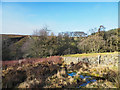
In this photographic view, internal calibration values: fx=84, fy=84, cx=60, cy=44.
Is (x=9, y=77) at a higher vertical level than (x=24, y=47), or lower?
lower

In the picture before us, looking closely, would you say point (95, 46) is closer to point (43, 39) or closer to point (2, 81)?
point (43, 39)

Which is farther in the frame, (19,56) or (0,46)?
(19,56)

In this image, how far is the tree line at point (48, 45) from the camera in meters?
7.44

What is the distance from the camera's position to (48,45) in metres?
9.34

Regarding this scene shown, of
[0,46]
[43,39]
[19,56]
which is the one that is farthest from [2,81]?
[43,39]

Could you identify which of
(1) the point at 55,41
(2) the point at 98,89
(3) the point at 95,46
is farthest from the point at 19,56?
(3) the point at 95,46

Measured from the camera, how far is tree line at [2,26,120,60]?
24.4 feet

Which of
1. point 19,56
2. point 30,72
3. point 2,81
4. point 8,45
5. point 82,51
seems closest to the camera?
point 2,81

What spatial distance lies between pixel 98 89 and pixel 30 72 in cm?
268

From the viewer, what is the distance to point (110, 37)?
37.9ft

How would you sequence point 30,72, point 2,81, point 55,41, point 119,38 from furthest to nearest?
point 119,38 → point 55,41 → point 30,72 → point 2,81

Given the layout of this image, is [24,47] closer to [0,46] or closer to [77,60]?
[0,46]

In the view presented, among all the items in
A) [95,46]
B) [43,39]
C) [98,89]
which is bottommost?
[98,89]

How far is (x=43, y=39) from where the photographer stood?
9.30m
